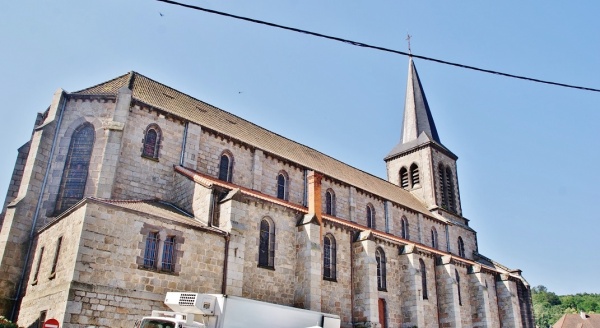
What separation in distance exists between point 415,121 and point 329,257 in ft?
84.3

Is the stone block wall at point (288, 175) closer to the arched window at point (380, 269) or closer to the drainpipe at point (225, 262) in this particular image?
the arched window at point (380, 269)

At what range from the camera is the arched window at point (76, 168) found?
19672 millimetres

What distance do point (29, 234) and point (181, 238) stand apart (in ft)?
21.6

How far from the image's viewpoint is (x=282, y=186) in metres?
27.1

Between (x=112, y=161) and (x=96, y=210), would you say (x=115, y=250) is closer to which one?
(x=96, y=210)

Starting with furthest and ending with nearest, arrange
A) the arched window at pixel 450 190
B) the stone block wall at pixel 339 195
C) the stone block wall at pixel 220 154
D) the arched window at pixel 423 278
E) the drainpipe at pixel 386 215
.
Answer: the arched window at pixel 450 190, the drainpipe at pixel 386 215, the stone block wall at pixel 339 195, the arched window at pixel 423 278, the stone block wall at pixel 220 154

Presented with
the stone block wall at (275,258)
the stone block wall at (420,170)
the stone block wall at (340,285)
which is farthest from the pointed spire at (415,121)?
the stone block wall at (275,258)

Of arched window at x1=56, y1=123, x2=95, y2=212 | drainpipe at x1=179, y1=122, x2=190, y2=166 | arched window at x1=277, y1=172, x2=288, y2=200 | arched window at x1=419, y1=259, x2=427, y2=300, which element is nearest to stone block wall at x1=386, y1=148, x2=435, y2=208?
arched window at x1=419, y1=259, x2=427, y2=300

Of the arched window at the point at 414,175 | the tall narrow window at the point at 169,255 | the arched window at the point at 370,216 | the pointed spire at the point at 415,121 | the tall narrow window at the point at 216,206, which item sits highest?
the pointed spire at the point at 415,121

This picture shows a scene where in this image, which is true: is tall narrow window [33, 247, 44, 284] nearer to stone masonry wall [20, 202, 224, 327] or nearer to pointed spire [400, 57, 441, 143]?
stone masonry wall [20, 202, 224, 327]

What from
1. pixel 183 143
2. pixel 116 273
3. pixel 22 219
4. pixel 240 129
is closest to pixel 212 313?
pixel 116 273

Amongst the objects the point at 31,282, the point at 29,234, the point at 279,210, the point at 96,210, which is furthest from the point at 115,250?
the point at 279,210

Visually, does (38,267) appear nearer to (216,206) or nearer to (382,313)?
(216,206)

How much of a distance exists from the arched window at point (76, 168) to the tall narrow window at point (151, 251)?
5.05m
